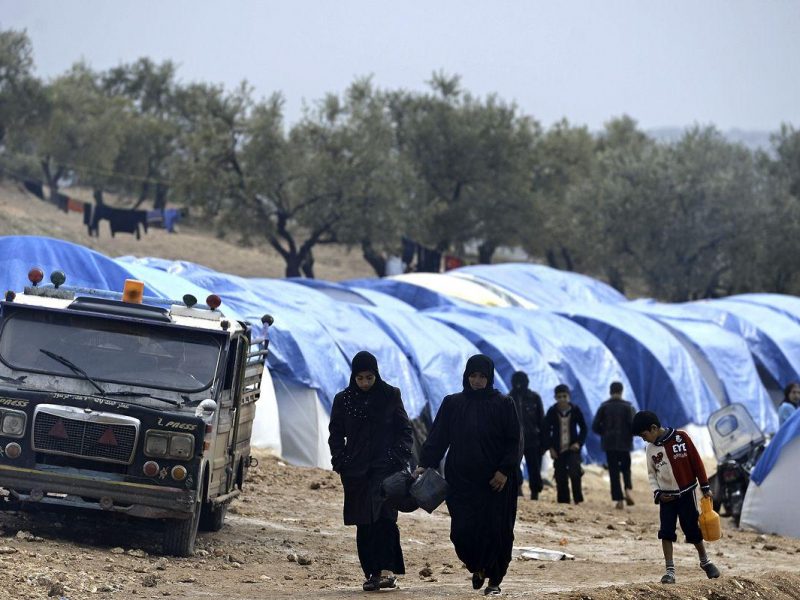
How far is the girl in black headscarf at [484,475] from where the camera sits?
26.9ft

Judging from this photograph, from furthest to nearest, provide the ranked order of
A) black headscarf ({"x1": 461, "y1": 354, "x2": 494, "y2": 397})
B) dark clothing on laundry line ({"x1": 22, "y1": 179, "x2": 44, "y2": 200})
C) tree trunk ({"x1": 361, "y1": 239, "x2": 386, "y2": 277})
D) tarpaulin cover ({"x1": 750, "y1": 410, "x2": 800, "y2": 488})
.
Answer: dark clothing on laundry line ({"x1": 22, "y1": 179, "x2": 44, "y2": 200}), tree trunk ({"x1": 361, "y1": 239, "x2": 386, "y2": 277}), tarpaulin cover ({"x1": 750, "y1": 410, "x2": 800, "y2": 488}), black headscarf ({"x1": 461, "y1": 354, "x2": 494, "y2": 397})

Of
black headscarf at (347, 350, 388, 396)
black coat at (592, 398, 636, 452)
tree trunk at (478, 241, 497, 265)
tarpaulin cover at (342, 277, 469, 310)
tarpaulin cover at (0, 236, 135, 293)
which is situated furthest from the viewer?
tree trunk at (478, 241, 497, 265)

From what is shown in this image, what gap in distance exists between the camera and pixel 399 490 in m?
8.38

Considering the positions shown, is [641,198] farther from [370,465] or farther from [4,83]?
[370,465]

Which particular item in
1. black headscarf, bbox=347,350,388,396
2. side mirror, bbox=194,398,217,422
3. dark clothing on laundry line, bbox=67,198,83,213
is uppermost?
dark clothing on laundry line, bbox=67,198,83,213

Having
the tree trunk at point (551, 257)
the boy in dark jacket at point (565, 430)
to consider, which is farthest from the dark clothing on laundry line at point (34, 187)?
the boy in dark jacket at point (565, 430)

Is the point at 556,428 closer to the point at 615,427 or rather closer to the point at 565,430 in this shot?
the point at 565,430

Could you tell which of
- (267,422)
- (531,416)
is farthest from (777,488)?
(267,422)

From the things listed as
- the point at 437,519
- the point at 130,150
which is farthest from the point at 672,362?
the point at 130,150

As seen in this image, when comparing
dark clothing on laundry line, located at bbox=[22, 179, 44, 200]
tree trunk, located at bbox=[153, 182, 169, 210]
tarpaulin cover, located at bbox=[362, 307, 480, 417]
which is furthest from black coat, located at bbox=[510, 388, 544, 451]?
tree trunk, located at bbox=[153, 182, 169, 210]

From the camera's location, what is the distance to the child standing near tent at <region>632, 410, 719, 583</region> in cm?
927

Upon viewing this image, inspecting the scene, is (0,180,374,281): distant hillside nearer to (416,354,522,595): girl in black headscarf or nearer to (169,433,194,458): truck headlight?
(169,433,194,458): truck headlight

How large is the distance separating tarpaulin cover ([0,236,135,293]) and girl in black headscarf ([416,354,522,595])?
8.61m

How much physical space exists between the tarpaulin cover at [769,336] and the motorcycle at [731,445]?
1400cm
